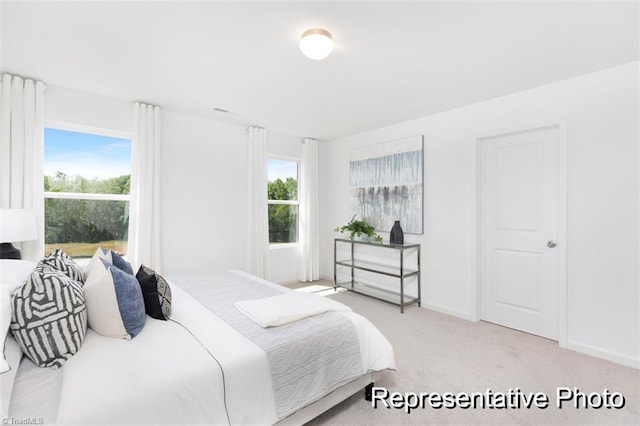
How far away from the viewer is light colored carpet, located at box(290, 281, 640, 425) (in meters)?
1.83

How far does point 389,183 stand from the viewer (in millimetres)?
4273

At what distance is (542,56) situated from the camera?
234 centimetres

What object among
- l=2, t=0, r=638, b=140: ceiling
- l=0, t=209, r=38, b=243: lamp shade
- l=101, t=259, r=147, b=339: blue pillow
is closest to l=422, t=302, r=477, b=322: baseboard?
l=2, t=0, r=638, b=140: ceiling

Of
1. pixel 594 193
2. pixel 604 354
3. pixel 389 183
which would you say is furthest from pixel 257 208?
pixel 604 354

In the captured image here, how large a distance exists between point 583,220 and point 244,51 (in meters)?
3.21

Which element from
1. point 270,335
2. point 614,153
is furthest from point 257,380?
point 614,153

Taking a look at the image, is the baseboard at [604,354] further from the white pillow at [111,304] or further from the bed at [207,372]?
the white pillow at [111,304]

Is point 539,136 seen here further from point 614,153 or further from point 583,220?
point 583,220

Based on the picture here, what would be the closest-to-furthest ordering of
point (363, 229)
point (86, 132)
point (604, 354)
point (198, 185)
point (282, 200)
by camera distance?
1. point (604, 354)
2. point (86, 132)
3. point (198, 185)
4. point (363, 229)
5. point (282, 200)

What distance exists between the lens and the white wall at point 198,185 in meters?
3.67

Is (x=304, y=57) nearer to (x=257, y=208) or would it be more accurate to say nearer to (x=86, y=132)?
(x=257, y=208)

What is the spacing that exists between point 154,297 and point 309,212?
3359 mm

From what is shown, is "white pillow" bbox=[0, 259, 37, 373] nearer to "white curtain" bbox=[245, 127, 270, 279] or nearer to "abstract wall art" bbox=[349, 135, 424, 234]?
"white curtain" bbox=[245, 127, 270, 279]

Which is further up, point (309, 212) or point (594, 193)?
point (594, 193)
